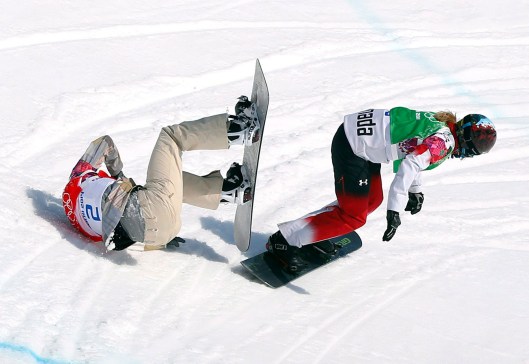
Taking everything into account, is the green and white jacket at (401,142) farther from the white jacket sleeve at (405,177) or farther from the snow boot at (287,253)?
the snow boot at (287,253)

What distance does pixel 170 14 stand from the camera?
915 centimetres

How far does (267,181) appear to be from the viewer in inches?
269

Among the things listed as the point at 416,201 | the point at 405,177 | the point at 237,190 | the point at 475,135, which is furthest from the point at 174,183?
the point at 475,135

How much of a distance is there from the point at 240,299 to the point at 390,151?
130 cm

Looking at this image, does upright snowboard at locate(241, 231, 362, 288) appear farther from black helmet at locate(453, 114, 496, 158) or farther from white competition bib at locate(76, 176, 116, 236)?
black helmet at locate(453, 114, 496, 158)

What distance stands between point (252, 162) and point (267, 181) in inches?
50.5

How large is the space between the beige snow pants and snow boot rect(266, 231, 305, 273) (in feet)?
1.66

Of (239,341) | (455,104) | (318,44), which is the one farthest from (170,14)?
(239,341)

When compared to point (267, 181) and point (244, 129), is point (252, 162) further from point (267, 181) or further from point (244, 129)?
point (267, 181)

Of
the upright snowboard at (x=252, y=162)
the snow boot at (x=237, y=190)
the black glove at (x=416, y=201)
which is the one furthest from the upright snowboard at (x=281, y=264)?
the black glove at (x=416, y=201)

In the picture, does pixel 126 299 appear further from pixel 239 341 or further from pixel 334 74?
pixel 334 74

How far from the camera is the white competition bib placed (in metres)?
5.22

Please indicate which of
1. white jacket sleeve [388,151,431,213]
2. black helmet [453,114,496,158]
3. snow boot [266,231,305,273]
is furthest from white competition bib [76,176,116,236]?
black helmet [453,114,496,158]

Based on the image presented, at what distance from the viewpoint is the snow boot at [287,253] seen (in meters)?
5.70
